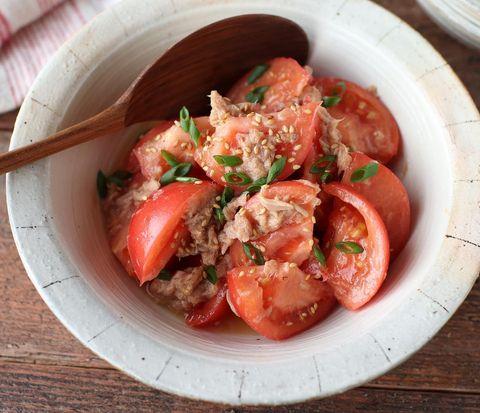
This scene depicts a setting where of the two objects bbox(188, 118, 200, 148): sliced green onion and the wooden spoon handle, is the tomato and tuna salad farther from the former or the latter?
the wooden spoon handle

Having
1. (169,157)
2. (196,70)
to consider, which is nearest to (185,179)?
(169,157)

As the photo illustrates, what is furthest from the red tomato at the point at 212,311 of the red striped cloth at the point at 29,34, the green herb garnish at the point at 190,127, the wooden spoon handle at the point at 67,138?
the red striped cloth at the point at 29,34

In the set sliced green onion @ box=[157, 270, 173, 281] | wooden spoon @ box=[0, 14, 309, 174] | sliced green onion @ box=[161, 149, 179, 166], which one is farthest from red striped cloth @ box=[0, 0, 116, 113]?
sliced green onion @ box=[157, 270, 173, 281]

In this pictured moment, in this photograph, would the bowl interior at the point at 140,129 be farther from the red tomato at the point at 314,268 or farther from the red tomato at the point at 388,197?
the red tomato at the point at 314,268

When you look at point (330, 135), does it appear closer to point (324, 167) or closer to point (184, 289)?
point (324, 167)

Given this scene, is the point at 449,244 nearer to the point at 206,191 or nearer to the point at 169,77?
the point at 206,191
